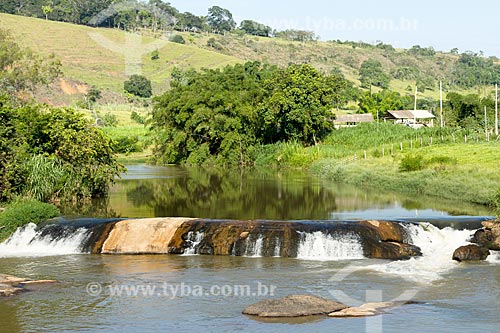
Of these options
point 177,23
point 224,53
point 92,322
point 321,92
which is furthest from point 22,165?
point 177,23

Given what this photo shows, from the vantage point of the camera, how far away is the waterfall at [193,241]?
2497 centimetres

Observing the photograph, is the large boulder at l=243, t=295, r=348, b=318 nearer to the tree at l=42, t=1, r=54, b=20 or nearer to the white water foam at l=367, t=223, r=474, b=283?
the white water foam at l=367, t=223, r=474, b=283

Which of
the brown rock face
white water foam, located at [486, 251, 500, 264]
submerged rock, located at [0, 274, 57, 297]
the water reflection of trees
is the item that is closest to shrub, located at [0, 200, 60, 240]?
the brown rock face

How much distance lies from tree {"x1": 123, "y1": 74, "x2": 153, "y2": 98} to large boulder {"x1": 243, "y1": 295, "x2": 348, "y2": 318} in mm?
97553

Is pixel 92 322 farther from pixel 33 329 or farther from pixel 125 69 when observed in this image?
pixel 125 69

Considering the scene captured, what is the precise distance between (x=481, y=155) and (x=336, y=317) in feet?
93.5

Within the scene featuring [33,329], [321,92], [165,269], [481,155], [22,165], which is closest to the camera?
[33,329]

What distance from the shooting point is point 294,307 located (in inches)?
697

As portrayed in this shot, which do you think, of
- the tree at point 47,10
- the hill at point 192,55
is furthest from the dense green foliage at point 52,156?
the tree at point 47,10

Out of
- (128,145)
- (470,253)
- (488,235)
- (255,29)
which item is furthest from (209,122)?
(255,29)

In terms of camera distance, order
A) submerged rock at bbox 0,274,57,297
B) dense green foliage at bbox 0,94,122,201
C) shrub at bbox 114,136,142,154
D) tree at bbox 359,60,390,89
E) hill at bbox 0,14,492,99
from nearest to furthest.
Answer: submerged rock at bbox 0,274,57,297
dense green foliage at bbox 0,94,122,201
shrub at bbox 114,136,142,154
hill at bbox 0,14,492,99
tree at bbox 359,60,390,89

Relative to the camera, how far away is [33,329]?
1695 cm

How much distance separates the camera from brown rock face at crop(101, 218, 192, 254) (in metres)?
25.3

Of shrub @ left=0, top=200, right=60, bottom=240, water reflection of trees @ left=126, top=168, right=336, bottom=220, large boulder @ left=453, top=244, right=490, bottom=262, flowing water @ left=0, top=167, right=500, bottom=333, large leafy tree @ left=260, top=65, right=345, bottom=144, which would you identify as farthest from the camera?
large leafy tree @ left=260, top=65, right=345, bottom=144
